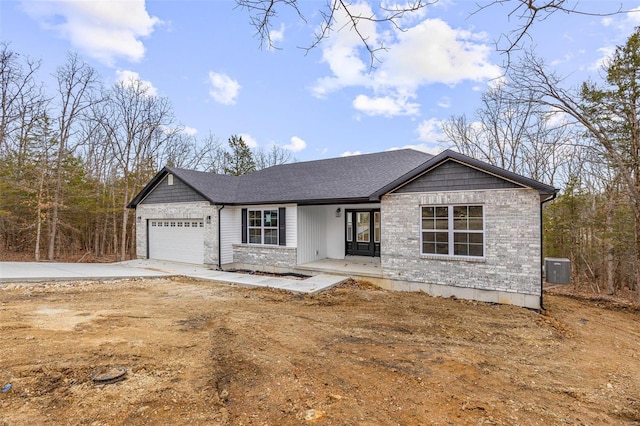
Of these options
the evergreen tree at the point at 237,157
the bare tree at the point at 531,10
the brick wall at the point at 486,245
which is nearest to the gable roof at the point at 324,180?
the brick wall at the point at 486,245

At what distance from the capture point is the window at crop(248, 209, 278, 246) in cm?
1196

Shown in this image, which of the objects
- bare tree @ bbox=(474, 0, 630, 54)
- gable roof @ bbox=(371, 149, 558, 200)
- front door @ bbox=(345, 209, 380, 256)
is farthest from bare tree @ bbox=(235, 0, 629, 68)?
front door @ bbox=(345, 209, 380, 256)

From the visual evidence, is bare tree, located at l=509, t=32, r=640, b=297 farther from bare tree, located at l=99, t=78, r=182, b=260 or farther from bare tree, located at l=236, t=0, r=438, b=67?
bare tree, located at l=99, t=78, r=182, b=260

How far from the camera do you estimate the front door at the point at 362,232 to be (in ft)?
40.8

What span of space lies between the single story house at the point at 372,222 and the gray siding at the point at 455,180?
26 mm

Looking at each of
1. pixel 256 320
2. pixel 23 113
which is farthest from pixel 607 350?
pixel 23 113

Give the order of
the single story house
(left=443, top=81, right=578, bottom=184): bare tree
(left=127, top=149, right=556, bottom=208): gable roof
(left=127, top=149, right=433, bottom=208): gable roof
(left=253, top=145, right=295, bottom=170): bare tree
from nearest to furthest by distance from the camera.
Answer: the single story house → (left=127, top=149, right=556, bottom=208): gable roof → (left=127, top=149, right=433, bottom=208): gable roof → (left=443, top=81, right=578, bottom=184): bare tree → (left=253, top=145, right=295, bottom=170): bare tree

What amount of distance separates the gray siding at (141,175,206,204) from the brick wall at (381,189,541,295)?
8.01 m

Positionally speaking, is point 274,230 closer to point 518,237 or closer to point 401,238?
point 401,238

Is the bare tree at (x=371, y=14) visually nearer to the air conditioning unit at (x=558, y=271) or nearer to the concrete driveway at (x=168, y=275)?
the concrete driveway at (x=168, y=275)

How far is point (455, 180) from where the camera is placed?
841 cm

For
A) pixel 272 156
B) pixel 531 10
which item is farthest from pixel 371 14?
pixel 272 156

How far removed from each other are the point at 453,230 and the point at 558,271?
9.18 feet

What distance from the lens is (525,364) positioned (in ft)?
14.7
